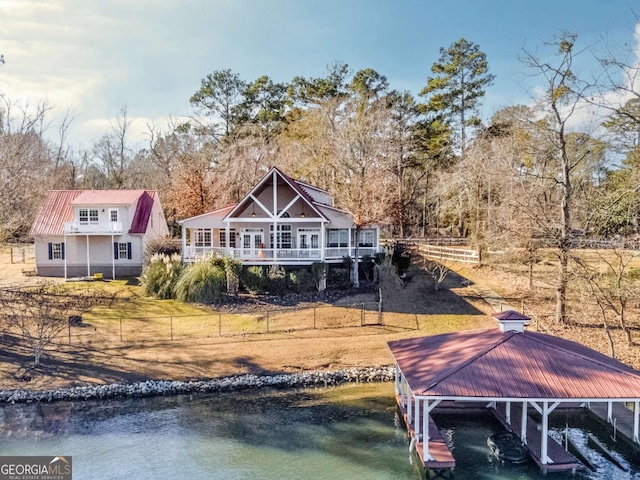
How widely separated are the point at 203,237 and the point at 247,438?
63.5 feet

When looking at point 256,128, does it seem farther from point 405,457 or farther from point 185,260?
point 405,457

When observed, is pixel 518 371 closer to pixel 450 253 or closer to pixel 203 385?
pixel 203 385

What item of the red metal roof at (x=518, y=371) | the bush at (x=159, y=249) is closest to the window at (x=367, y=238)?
the bush at (x=159, y=249)

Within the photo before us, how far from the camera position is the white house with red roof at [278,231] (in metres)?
27.6

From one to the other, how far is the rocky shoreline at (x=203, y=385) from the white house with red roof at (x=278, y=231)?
1024cm

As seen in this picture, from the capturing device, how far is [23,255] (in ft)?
120

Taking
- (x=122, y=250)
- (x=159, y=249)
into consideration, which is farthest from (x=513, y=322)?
(x=122, y=250)

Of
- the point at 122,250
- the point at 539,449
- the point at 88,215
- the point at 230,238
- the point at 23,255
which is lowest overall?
the point at 539,449

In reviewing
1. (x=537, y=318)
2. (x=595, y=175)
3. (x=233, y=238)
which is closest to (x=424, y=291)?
(x=537, y=318)

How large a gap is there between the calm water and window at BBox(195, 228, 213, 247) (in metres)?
15.9

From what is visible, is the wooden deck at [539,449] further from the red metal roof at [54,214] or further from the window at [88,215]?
the red metal roof at [54,214]

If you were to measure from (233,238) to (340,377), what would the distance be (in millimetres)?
15230

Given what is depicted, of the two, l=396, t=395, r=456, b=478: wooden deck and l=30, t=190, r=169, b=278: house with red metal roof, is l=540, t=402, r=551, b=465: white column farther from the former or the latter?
l=30, t=190, r=169, b=278: house with red metal roof

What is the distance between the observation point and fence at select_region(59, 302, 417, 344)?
69.2ft
